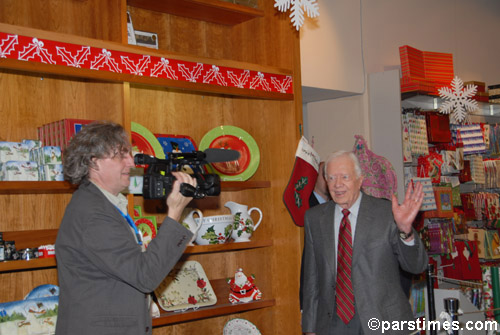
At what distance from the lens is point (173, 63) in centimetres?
275

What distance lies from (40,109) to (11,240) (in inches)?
25.9

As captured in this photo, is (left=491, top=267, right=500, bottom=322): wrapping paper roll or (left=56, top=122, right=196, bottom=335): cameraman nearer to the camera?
(left=56, top=122, right=196, bottom=335): cameraman

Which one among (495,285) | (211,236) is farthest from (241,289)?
(495,285)

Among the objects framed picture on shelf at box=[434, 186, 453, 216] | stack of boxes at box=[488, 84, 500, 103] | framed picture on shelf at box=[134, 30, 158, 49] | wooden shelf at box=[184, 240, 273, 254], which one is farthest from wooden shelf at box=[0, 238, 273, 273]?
stack of boxes at box=[488, 84, 500, 103]

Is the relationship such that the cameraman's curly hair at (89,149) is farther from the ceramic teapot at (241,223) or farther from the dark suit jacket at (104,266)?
the ceramic teapot at (241,223)

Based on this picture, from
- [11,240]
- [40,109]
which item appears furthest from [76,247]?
[40,109]

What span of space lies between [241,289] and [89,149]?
1.43 metres

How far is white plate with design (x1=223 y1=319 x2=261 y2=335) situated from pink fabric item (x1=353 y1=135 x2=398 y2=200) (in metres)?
1.27

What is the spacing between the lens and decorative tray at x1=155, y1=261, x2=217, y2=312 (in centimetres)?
284

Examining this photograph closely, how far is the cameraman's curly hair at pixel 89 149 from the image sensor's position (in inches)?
77.0

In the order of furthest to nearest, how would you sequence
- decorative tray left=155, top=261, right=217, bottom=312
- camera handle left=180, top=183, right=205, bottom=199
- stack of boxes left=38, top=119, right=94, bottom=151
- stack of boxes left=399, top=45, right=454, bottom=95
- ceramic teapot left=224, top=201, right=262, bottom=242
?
stack of boxes left=399, top=45, right=454, bottom=95 < ceramic teapot left=224, top=201, right=262, bottom=242 < decorative tray left=155, top=261, right=217, bottom=312 < stack of boxes left=38, top=119, right=94, bottom=151 < camera handle left=180, top=183, right=205, bottom=199

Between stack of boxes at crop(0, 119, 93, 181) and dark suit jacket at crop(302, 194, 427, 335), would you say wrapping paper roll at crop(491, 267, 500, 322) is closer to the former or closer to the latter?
dark suit jacket at crop(302, 194, 427, 335)

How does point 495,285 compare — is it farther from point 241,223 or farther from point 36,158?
point 36,158

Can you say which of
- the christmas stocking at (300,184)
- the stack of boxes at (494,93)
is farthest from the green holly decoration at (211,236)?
the stack of boxes at (494,93)
